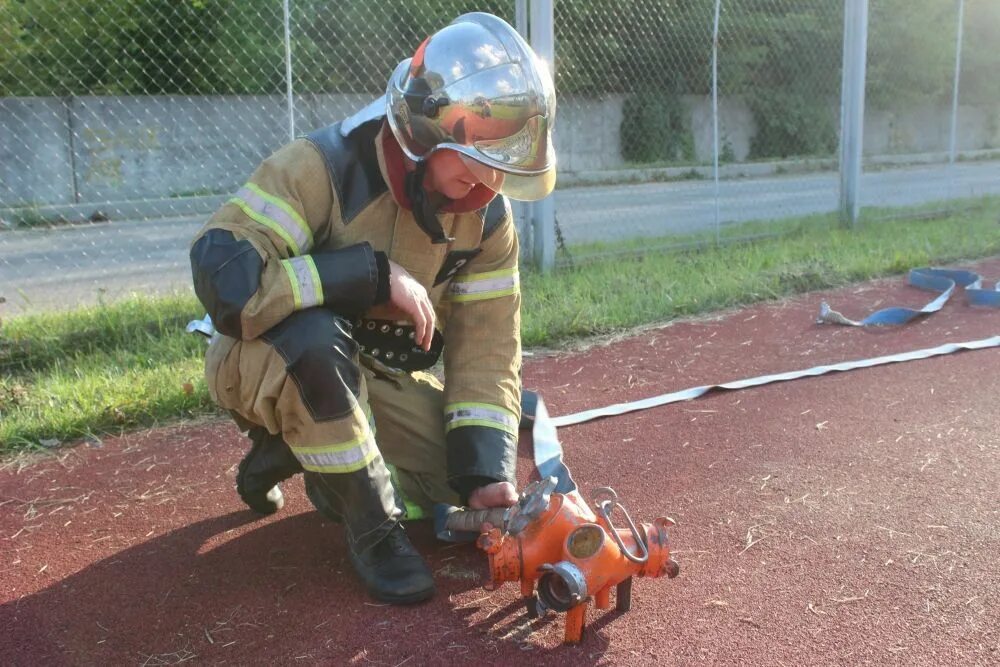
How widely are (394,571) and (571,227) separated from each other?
8534 mm

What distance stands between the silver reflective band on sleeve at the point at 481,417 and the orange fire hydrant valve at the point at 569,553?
0.43 m

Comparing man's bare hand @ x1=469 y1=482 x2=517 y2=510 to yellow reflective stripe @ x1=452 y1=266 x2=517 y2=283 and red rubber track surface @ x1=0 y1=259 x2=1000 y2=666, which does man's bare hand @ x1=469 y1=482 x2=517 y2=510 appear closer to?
red rubber track surface @ x1=0 y1=259 x2=1000 y2=666

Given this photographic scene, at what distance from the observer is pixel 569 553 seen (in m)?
2.42

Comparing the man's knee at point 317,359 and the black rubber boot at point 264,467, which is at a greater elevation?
the man's knee at point 317,359

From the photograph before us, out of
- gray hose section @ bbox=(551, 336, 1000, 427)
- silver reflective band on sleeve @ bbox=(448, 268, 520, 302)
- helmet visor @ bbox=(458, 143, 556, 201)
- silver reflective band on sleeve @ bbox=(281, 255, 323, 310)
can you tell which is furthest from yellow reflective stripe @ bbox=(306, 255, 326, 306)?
gray hose section @ bbox=(551, 336, 1000, 427)

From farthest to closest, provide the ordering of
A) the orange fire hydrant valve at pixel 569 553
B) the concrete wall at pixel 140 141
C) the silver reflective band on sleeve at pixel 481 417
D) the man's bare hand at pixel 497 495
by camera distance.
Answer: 1. the concrete wall at pixel 140 141
2. the silver reflective band on sleeve at pixel 481 417
3. the man's bare hand at pixel 497 495
4. the orange fire hydrant valve at pixel 569 553

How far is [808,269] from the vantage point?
711 centimetres

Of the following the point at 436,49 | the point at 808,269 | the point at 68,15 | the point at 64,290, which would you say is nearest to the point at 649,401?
the point at 436,49

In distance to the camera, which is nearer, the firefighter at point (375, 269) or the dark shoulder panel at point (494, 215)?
the firefighter at point (375, 269)

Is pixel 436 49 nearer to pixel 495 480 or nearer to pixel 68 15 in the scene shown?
pixel 495 480

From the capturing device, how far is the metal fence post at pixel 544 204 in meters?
6.67

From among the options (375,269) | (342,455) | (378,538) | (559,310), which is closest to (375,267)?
(375,269)

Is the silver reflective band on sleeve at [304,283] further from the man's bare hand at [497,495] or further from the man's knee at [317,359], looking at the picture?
the man's bare hand at [497,495]

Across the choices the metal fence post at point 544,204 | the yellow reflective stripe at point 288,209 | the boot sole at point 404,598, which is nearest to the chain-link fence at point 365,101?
the metal fence post at point 544,204
